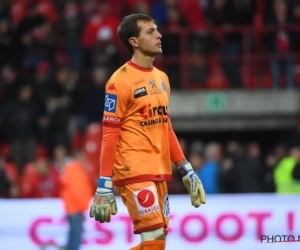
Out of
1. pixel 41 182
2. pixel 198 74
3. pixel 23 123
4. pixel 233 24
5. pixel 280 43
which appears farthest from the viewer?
pixel 198 74

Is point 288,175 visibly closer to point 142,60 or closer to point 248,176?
point 248,176

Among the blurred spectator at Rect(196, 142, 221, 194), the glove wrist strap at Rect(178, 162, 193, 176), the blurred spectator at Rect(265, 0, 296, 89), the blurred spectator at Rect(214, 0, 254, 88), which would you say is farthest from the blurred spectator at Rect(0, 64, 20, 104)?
the glove wrist strap at Rect(178, 162, 193, 176)

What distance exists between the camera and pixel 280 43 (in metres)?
18.0

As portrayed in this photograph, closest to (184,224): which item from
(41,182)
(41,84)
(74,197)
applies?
(74,197)

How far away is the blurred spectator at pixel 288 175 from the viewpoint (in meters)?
14.2

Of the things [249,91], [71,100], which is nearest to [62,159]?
[71,100]

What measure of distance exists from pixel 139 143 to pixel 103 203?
0.53 meters

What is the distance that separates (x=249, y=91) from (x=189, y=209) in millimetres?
5894

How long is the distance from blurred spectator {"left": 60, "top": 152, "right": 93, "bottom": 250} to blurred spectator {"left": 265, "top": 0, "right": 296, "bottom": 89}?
5.90m

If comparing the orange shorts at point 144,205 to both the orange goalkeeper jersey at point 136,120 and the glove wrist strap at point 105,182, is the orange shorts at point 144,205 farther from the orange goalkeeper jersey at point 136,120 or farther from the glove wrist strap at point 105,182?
the glove wrist strap at point 105,182

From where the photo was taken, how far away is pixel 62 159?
13672mm

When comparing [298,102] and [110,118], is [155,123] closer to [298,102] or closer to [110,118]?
[110,118]

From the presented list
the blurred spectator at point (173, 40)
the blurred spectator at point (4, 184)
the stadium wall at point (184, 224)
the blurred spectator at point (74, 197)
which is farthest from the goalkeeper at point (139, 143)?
the blurred spectator at point (173, 40)

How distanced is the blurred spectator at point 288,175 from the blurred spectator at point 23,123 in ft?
15.2
